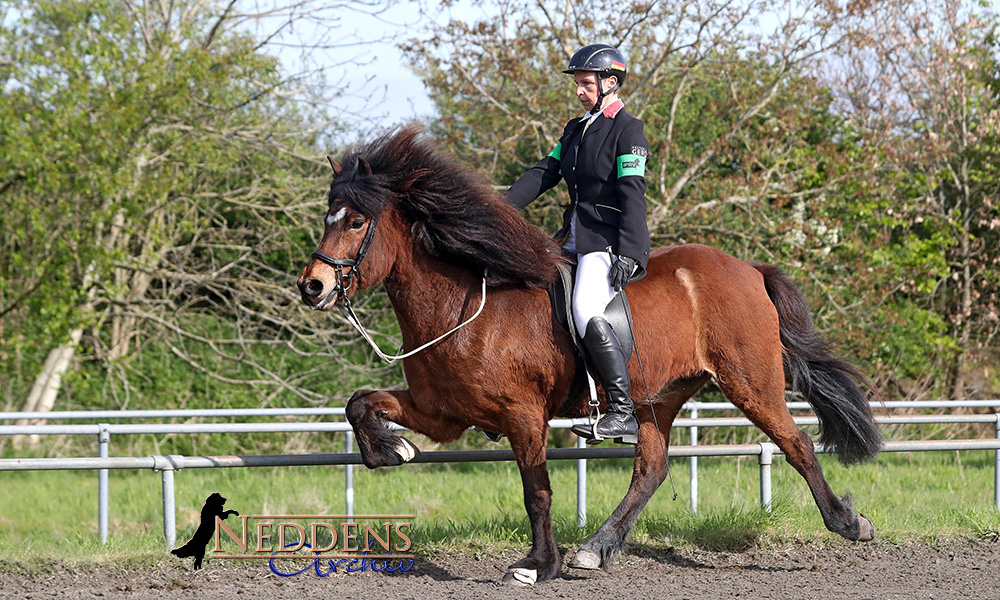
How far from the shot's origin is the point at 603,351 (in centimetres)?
482

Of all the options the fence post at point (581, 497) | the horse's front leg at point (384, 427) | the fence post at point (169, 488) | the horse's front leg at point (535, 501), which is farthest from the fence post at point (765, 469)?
the fence post at point (169, 488)

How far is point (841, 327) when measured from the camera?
11898mm

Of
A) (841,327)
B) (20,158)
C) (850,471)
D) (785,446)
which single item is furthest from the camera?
(841,327)

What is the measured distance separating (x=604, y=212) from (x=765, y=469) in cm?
230

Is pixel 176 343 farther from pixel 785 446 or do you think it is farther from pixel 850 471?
pixel 785 446

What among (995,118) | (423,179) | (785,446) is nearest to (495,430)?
(423,179)

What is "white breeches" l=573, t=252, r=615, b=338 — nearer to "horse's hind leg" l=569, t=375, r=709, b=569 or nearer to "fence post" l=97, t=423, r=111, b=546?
"horse's hind leg" l=569, t=375, r=709, b=569

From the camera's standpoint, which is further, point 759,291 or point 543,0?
point 543,0

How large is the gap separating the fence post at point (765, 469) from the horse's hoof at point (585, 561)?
5.02 ft

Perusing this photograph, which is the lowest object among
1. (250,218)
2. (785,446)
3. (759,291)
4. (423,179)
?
(785,446)

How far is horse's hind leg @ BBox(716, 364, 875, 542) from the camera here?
214 inches

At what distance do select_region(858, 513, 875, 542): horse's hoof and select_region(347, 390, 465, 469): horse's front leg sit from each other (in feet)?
7.33

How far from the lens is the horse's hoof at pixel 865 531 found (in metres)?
5.49

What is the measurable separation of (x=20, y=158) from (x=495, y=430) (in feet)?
26.8
